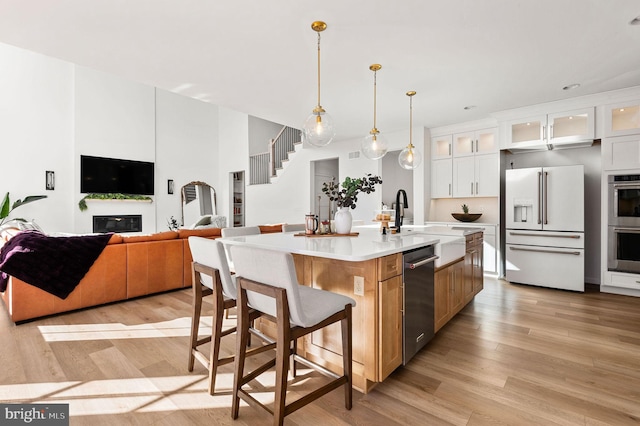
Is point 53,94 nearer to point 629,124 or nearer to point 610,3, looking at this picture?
point 610,3

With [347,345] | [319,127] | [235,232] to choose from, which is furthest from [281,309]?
[319,127]

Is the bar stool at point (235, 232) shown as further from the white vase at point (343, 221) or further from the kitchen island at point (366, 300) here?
the white vase at point (343, 221)

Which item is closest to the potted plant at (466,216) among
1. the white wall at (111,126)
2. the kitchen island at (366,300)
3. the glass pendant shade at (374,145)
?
the glass pendant shade at (374,145)

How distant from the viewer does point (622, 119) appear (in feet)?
13.6

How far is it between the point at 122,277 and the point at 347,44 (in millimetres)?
3605

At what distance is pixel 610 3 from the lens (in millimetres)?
2330

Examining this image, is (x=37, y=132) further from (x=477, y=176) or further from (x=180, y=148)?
(x=477, y=176)

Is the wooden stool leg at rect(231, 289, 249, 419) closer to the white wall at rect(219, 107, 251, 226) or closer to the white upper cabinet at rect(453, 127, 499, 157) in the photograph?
the white upper cabinet at rect(453, 127, 499, 157)

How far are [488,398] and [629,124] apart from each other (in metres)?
4.34

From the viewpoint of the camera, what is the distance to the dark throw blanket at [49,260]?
311 cm

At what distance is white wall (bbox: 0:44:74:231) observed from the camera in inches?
248

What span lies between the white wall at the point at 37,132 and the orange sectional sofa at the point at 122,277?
12.7 ft

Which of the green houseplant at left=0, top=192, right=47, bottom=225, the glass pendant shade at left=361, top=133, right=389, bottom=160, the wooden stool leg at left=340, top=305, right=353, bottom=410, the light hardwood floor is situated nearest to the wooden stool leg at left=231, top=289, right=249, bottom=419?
the light hardwood floor

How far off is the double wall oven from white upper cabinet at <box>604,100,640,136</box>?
59 centimetres
